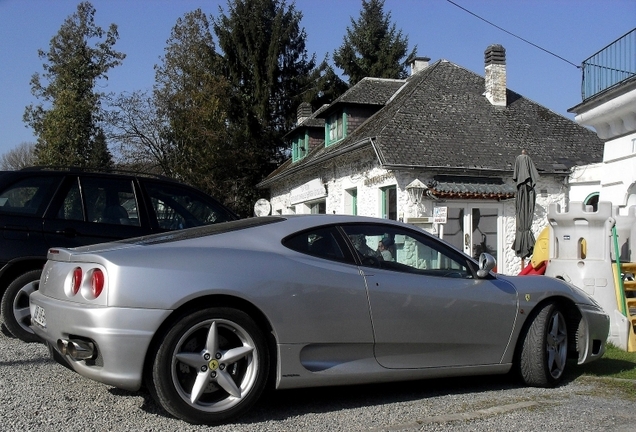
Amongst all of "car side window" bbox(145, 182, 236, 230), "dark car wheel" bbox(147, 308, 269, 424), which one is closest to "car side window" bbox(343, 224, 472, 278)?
"dark car wheel" bbox(147, 308, 269, 424)

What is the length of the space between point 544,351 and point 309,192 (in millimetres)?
18964

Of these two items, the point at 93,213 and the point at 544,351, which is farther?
the point at 93,213

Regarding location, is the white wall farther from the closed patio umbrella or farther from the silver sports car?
the silver sports car

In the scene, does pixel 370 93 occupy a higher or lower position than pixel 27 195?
higher

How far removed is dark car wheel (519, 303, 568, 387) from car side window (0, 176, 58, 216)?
4.74 metres

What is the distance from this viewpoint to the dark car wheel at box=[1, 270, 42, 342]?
641cm

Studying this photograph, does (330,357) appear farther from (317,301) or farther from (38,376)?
(38,376)

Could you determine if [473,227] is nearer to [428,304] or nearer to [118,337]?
[428,304]

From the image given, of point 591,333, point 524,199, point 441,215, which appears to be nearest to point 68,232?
point 591,333

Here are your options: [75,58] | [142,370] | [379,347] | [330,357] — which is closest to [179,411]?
[142,370]

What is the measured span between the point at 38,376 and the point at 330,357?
2.31 meters

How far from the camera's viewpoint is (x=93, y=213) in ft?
23.1

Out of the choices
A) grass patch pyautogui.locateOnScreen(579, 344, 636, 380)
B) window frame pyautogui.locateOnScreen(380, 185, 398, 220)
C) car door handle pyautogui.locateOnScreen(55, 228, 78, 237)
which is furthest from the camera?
window frame pyautogui.locateOnScreen(380, 185, 398, 220)

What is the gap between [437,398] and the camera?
5129mm
